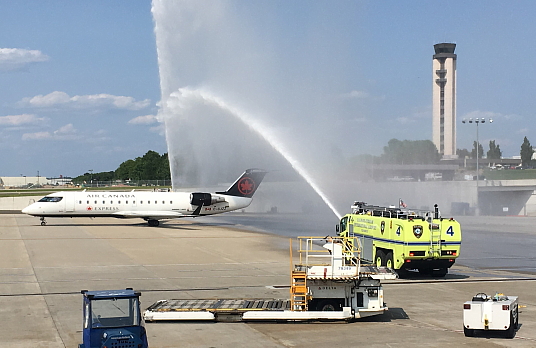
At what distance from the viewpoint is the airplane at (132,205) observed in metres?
→ 58.8

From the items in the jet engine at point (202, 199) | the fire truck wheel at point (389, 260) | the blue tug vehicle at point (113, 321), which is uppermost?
the jet engine at point (202, 199)

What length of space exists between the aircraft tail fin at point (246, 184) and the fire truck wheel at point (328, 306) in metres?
43.0

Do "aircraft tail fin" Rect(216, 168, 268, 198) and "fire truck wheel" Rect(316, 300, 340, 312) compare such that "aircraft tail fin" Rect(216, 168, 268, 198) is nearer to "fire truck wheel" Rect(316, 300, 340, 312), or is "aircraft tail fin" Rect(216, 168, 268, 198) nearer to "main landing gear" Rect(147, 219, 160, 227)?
"main landing gear" Rect(147, 219, 160, 227)

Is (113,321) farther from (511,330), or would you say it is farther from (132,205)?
(132,205)

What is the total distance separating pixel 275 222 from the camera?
2726 inches

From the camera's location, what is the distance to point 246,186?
63125mm

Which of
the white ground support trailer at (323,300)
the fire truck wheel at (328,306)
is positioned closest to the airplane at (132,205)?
the white ground support trailer at (323,300)

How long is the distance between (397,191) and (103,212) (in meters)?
41.8

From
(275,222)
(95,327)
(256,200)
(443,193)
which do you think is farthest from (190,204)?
(443,193)

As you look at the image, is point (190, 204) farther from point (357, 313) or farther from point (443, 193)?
point (443, 193)

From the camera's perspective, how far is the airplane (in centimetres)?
5881

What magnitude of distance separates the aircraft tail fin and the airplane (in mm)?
601

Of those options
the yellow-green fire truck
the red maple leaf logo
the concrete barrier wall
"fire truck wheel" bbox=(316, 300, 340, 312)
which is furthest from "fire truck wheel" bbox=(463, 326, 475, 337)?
the concrete barrier wall

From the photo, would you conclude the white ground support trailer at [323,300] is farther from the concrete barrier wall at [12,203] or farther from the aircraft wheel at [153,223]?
the concrete barrier wall at [12,203]
